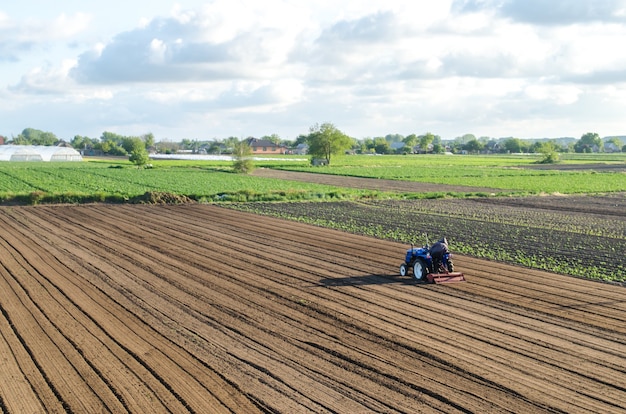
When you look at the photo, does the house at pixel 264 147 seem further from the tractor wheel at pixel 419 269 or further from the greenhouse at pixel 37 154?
the tractor wheel at pixel 419 269

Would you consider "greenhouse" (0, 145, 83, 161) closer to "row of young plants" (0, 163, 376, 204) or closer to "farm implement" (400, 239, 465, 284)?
"row of young plants" (0, 163, 376, 204)

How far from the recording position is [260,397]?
1054cm

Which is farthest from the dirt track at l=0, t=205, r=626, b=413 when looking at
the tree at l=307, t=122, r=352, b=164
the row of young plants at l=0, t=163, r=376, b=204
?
the tree at l=307, t=122, r=352, b=164

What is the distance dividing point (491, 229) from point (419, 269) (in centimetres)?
1244

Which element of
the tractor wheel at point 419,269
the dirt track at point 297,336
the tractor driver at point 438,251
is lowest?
the dirt track at point 297,336

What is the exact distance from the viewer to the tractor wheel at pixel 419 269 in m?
18.5

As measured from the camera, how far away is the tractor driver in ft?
59.8

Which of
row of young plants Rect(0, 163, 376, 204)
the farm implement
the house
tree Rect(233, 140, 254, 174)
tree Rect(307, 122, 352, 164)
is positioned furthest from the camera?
the house

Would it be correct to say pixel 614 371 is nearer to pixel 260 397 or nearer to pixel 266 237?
pixel 260 397

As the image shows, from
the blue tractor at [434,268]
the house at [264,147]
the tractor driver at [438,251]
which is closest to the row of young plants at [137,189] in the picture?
the blue tractor at [434,268]

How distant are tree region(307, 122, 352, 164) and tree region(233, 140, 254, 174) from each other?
27763 millimetres

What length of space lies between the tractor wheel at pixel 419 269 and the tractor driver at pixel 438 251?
0.29 m

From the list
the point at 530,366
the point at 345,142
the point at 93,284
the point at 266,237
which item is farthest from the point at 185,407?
the point at 345,142

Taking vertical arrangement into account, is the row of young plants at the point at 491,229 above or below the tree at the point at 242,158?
below
